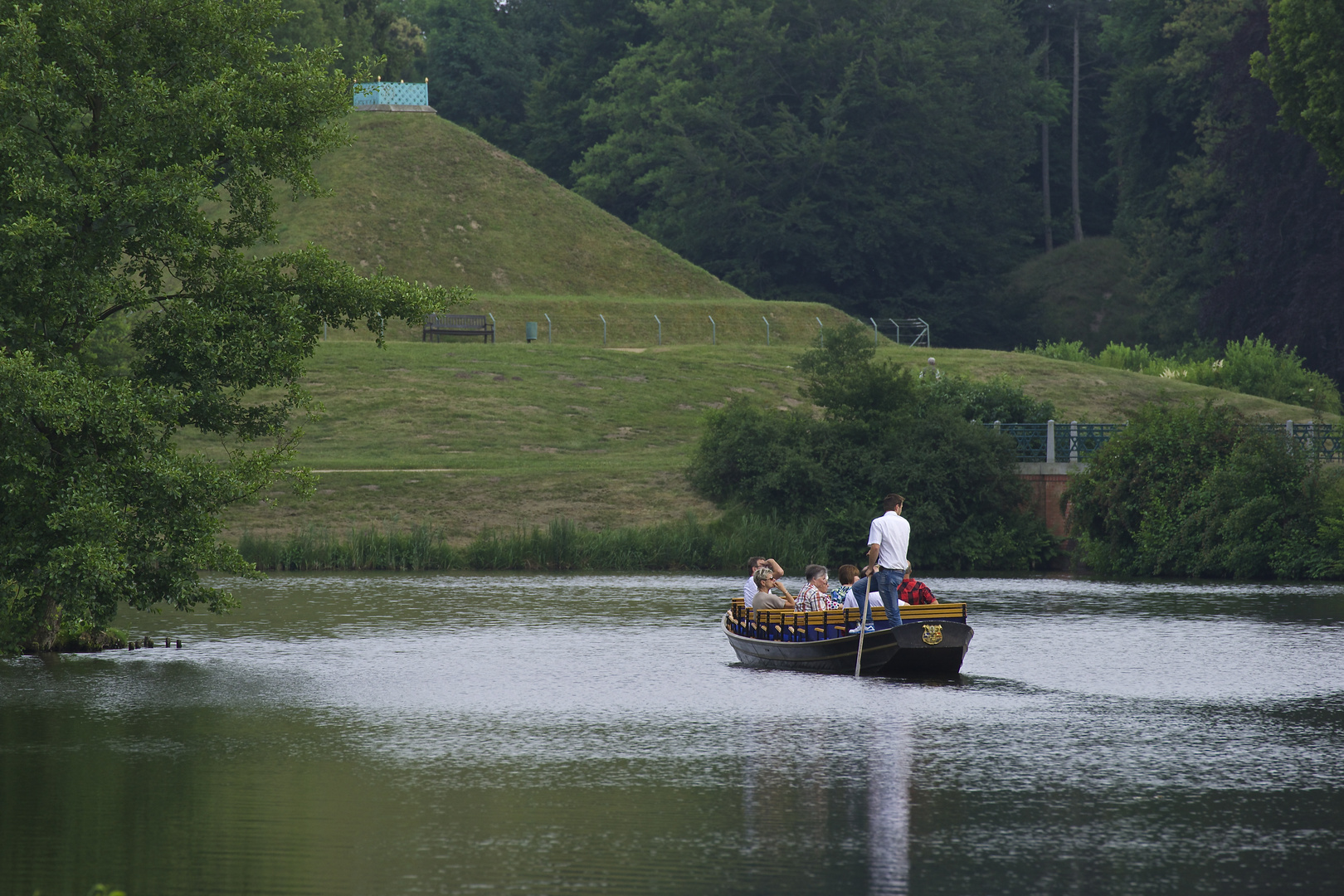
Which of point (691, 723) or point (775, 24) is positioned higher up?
point (775, 24)

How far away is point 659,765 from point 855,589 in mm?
7212

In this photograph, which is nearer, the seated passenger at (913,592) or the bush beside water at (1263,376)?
the seated passenger at (913,592)

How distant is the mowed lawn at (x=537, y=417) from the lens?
4181 cm

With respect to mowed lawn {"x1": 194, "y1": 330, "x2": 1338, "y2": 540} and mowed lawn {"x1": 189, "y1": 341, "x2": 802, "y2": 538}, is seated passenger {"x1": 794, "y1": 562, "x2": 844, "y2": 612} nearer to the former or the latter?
mowed lawn {"x1": 189, "y1": 341, "x2": 802, "y2": 538}

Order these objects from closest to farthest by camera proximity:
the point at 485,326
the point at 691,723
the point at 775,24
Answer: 1. the point at 691,723
2. the point at 485,326
3. the point at 775,24

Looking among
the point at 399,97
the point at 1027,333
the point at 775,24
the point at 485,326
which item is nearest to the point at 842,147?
the point at 775,24

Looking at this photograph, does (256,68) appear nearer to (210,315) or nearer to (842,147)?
(210,315)

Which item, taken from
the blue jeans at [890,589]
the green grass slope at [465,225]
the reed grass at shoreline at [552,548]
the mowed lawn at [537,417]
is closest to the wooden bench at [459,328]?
the mowed lawn at [537,417]

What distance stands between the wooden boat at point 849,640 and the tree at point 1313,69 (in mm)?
37526

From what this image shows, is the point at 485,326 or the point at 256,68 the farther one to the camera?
the point at 485,326

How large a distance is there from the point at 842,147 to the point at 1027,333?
1541cm

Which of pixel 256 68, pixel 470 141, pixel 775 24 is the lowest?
pixel 256 68

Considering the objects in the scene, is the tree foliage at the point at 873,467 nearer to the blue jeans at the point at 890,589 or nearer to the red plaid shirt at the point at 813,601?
the red plaid shirt at the point at 813,601

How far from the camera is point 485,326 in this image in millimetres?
65625
